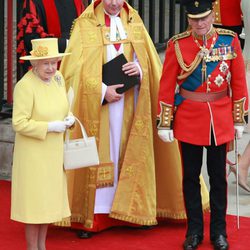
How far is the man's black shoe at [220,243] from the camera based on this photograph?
6.30 m

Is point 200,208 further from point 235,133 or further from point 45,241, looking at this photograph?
point 45,241

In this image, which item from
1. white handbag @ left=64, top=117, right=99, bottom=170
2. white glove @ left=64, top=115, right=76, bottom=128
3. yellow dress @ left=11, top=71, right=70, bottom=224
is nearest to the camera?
yellow dress @ left=11, top=71, right=70, bottom=224

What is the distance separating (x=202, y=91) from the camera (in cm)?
616

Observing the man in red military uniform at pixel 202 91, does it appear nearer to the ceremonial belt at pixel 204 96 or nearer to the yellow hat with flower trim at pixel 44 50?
the ceremonial belt at pixel 204 96

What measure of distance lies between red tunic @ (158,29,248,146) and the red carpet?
2.46 ft

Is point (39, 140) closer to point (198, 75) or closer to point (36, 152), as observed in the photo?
point (36, 152)

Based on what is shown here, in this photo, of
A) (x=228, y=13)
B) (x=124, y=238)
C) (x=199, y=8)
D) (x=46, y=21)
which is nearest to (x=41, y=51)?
(x=199, y=8)

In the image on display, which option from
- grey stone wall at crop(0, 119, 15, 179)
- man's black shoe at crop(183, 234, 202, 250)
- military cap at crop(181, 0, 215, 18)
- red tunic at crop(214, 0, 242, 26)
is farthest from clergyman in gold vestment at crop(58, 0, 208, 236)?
grey stone wall at crop(0, 119, 15, 179)

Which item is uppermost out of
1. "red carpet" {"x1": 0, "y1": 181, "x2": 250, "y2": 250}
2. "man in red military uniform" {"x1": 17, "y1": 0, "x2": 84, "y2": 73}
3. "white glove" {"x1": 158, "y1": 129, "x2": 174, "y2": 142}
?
"man in red military uniform" {"x1": 17, "y1": 0, "x2": 84, "y2": 73}

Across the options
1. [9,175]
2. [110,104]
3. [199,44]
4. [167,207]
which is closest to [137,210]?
[167,207]

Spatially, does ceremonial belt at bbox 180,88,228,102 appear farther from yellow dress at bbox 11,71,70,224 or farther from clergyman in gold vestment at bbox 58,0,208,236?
yellow dress at bbox 11,71,70,224

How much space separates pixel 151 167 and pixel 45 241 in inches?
32.7

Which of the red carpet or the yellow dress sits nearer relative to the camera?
the yellow dress

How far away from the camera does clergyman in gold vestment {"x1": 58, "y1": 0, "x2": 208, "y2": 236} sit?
6.49 meters
